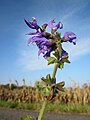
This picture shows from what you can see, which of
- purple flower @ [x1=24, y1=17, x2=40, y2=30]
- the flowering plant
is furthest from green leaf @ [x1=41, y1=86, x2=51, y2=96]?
purple flower @ [x1=24, y1=17, x2=40, y2=30]

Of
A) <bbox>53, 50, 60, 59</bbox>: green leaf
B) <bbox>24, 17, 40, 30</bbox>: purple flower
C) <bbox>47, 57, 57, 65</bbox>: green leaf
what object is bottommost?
<bbox>47, 57, 57, 65</bbox>: green leaf

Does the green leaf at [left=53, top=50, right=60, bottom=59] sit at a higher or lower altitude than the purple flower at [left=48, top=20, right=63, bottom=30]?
lower

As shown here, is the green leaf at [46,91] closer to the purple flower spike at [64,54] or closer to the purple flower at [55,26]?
the purple flower spike at [64,54]

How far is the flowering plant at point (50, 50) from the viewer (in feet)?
4.40

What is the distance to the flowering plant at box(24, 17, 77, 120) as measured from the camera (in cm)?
134

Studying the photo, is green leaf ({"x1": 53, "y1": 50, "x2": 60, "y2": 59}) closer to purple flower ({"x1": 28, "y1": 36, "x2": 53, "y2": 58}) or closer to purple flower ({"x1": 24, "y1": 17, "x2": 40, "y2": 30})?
purple flower ({"x1": 28, "y1": 36, "x2": 53, "y2": 58})

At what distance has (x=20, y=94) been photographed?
20562 mm

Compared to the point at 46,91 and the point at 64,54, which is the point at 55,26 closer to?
the point at 64,54

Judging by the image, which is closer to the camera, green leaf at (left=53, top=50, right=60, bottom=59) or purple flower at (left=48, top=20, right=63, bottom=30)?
green leaf at (left=53, top=50, right=60, bottom=59)

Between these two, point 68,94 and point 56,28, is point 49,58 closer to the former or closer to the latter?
point 56,28

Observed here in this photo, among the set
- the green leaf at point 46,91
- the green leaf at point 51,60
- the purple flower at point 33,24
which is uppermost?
the purple flower at point 33,24

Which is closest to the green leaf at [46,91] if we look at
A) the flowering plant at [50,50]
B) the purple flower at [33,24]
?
the flowering plant at [50,50]

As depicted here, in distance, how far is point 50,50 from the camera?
1.40 m

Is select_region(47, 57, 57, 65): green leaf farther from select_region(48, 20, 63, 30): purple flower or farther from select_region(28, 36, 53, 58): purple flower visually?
select_region(48, 20, 63, 30): purple flower
